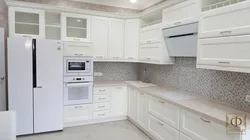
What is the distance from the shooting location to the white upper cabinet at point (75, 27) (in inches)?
139

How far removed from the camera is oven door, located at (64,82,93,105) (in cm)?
335

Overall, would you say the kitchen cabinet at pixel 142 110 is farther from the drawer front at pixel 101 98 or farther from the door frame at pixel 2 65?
the door frame at pixel 2 65

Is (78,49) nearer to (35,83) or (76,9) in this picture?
(76,9)

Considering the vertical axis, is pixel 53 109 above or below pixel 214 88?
below

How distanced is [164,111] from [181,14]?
1518mm

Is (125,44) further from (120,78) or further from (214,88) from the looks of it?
(214,88)

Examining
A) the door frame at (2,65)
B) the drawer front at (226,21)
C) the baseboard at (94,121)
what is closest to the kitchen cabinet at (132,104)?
the baseboard at (94,121)

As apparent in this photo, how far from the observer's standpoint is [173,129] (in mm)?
2404

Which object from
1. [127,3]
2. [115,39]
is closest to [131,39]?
[115,39]

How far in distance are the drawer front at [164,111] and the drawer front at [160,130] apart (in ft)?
0.23

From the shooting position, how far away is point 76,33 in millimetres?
3693

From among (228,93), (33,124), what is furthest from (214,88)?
(33,124)

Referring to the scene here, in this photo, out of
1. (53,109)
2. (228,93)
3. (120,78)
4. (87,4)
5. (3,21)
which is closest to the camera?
(228,93)

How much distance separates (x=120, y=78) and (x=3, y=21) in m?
2.77
